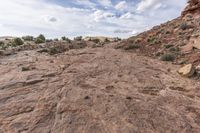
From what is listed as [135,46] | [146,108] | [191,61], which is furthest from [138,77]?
[135,46]

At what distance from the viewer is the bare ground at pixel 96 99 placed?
31.5 ft

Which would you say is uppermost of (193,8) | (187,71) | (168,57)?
(193,8)

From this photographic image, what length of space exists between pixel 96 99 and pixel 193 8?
28977 mm

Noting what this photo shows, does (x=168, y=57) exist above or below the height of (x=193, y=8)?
below

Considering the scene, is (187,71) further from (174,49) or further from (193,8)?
(193,8)

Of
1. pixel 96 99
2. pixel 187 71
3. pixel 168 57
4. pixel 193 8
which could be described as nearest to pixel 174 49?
pixel 168 57

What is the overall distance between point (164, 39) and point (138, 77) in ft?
43.5

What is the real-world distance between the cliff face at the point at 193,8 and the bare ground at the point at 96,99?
2147cm

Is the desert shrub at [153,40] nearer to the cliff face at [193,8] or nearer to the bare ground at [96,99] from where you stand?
the bare ground at [96,99]

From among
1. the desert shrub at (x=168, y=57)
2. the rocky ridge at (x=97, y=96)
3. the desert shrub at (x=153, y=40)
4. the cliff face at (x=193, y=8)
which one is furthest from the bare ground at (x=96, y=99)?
the cliff face at (x=193, y=8)

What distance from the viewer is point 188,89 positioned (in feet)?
44.2

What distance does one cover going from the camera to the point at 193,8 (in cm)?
3681

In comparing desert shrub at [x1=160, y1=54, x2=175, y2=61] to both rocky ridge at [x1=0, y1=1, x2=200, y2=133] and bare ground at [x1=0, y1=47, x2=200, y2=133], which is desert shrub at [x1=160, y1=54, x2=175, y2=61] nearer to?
rocky ridge at [x1=0, y1=1, x2=200, y2=133]

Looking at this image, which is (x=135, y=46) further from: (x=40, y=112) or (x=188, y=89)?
(x=40, y=112)
